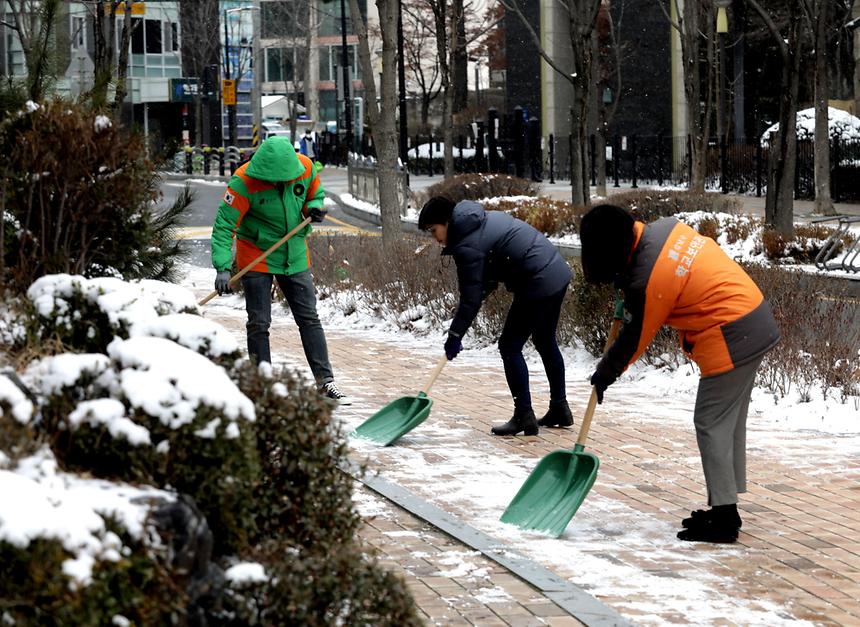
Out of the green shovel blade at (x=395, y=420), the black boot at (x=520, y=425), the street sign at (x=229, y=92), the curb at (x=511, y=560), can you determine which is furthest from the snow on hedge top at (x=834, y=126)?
the street sign at (x=229, y=92)

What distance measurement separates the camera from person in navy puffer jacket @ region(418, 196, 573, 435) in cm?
825

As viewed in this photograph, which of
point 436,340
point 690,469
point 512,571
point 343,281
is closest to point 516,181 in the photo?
point 343,281

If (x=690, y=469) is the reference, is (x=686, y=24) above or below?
above

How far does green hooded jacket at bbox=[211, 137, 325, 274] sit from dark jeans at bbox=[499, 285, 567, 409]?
1464 mm

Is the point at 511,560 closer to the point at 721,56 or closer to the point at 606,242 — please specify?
the point at 606,242

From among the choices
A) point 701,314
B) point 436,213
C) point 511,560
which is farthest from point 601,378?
point 436,213

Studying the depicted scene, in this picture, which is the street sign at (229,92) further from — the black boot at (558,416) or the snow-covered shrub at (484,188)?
the black boot at (558,416)

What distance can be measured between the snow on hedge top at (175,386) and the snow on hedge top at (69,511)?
257 millimetres

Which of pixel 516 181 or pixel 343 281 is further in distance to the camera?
pixel 516 181

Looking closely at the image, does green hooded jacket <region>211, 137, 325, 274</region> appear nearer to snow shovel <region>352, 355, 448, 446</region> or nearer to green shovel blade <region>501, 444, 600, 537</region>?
snow shovel <region>352, 355, 448, 446</region>

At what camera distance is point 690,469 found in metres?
7.59

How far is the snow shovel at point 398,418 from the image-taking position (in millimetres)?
8250

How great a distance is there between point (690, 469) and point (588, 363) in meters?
3.69

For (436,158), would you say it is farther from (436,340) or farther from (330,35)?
(330,35)
